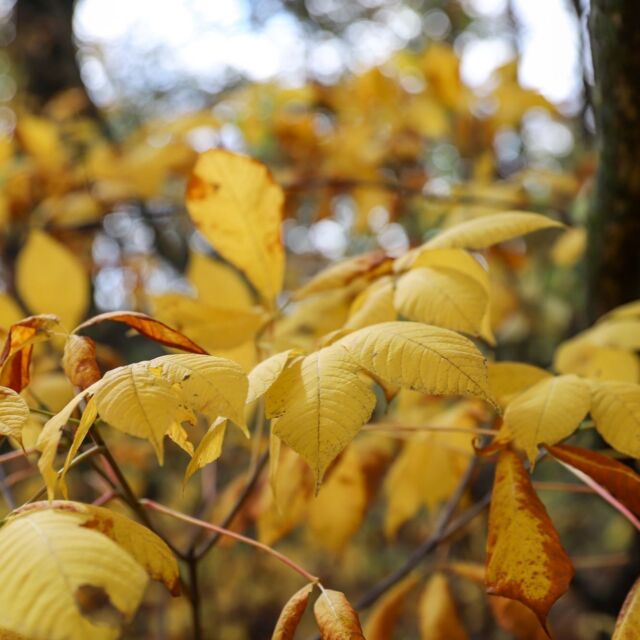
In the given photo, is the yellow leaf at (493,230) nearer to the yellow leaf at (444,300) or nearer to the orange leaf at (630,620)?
the yellow leaf at (444,300)

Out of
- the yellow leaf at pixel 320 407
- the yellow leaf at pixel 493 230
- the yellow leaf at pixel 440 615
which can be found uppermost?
the yellow leaf at pixel 493 230

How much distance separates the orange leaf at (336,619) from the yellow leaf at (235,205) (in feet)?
0.99

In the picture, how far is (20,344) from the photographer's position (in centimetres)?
44

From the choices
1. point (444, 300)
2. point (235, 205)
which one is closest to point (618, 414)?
point (444, 300)

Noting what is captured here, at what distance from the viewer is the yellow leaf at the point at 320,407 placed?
39 cm

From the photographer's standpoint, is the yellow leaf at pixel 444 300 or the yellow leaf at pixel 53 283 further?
the yellow leaf at pixel 53 283

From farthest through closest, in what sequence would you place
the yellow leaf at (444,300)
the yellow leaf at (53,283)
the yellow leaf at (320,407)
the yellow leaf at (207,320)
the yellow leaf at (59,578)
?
the yellow leaf at (53,283), the yellow leaf at (207,320), the yellow leaf at (444,300), the yellow leaf at (320,407), the yellow leaf at (59,578)

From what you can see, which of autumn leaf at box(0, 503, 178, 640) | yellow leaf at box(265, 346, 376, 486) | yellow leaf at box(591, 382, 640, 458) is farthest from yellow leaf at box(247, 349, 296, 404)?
yellow leaf at box(591, 382, 640, 458)

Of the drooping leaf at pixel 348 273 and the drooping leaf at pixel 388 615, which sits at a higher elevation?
the drooping leaf at pixel 348 273

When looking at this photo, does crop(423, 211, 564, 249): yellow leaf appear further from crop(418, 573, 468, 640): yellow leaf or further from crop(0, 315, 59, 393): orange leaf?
crop(418, 573, 468, 640): yellow leaf

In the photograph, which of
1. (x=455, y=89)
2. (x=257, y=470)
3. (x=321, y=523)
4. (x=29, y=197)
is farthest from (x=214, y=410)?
(x=29, y=197)

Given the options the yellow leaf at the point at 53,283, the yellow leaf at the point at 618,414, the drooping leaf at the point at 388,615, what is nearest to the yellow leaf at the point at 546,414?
the yellow leaf at the point at 618,414

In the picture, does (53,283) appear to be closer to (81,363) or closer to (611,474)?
(81,363)

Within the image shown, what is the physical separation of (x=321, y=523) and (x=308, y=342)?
283mm
